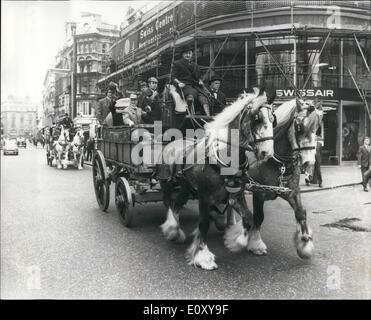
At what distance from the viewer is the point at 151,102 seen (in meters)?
7.08

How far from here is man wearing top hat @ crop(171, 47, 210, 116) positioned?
593cm

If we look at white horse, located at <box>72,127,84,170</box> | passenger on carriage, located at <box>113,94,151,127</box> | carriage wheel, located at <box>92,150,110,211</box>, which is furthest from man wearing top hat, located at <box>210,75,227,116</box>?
white horse, located at <box>72,127,84,170</box>

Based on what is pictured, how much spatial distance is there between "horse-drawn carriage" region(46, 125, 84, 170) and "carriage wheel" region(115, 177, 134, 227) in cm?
1130

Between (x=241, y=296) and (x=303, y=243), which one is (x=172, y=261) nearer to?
(x=241, y=296)

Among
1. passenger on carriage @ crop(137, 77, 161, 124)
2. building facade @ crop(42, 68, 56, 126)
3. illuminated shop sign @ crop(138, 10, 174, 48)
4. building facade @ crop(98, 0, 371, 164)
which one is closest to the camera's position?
building facade @ crop(42, 68, 56, 126)

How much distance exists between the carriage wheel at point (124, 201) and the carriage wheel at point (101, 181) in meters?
0.79

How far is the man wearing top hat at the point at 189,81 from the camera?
5926 mm

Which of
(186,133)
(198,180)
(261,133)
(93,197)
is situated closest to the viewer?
(261,133)

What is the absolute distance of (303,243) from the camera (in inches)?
193

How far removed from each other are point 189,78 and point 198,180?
1869 mm

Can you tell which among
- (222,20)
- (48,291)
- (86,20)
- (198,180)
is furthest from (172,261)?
(222,20)

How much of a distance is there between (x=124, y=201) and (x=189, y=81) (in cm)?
219

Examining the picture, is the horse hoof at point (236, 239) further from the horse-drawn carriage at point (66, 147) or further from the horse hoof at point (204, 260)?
the horse-drawn carriage at point (66, 147)

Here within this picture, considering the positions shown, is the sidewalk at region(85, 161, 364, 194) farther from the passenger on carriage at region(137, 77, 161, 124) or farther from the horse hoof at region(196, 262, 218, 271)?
the horse hoof at region(196, 262, 218, 271)
